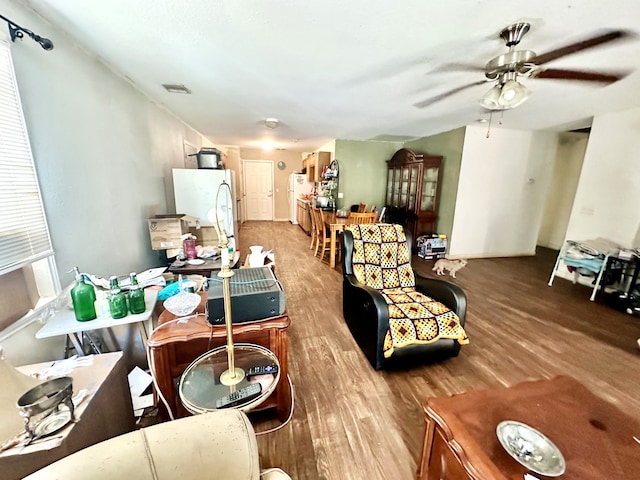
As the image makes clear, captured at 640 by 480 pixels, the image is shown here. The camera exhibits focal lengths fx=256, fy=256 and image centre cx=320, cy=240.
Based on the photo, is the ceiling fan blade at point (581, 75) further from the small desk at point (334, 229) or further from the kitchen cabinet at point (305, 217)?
the kitchen cabinet at point (305, 217)

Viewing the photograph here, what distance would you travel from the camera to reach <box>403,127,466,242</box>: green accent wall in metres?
4.54

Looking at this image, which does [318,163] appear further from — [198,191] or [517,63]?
[517,63]

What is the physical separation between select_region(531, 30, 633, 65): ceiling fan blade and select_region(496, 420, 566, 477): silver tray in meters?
2.31

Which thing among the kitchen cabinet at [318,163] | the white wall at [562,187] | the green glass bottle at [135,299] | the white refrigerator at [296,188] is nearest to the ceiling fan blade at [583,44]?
the green glass bottle at [135,299]

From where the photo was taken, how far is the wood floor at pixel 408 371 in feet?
4.45

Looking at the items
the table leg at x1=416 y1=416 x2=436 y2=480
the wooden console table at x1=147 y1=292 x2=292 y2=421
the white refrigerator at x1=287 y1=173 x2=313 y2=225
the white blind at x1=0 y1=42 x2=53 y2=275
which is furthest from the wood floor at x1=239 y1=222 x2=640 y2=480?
Answer: the white refrigerator at x1=287 y1=173 x2=313 y2=225

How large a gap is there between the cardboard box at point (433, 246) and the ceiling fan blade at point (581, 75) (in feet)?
9.54

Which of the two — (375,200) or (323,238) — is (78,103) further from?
(375,200)

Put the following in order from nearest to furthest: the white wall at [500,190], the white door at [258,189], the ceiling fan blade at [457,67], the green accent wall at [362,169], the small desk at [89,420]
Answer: the small desk at [89,420], the ceiling fan blade at [457,67], the white wall at [500,190], the green accent wall at [362,169], the white door at [258,189]

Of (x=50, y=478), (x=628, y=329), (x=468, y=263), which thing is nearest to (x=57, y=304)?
(x=50, y=478)

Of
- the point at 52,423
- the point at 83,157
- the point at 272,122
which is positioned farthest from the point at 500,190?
the point at 52,423

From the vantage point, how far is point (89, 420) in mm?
A: 951

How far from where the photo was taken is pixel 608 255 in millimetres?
3117

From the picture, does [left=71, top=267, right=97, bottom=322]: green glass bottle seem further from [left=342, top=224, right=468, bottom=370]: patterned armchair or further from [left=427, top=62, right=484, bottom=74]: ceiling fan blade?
[left=427, top=62, right=484, bottom=74]: ceiling fan blade
